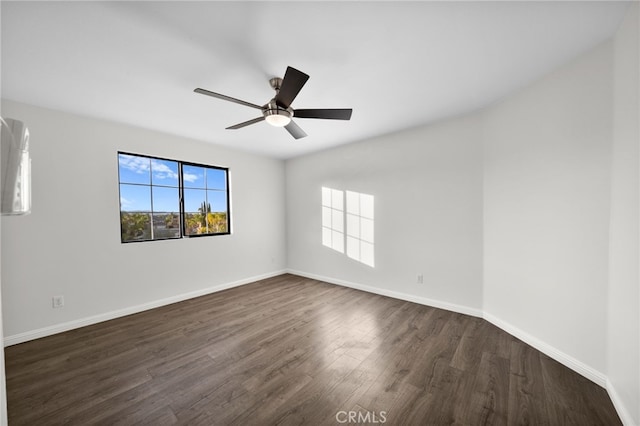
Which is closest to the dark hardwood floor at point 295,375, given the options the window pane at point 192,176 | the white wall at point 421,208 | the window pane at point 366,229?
the white wall at point 421,208

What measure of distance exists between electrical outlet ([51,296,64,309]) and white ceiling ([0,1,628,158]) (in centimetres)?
204

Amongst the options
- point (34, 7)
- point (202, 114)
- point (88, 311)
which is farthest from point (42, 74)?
point (88, 311)

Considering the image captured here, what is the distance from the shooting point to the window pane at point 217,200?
4078 millimetres

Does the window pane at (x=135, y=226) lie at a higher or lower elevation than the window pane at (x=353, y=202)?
lower

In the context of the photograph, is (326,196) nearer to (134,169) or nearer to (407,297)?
(407,297)

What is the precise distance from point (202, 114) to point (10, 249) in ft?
7.52

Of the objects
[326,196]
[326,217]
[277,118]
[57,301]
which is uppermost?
[277,118]

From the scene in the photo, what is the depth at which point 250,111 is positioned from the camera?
8.99ft

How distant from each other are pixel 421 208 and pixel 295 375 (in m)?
2.51

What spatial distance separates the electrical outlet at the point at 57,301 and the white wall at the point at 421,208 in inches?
136

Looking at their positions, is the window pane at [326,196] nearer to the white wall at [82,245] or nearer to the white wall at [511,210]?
the white wall at [511,210]

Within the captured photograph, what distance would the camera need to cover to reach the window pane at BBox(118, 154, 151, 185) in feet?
10.3

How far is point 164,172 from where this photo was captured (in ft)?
11.6

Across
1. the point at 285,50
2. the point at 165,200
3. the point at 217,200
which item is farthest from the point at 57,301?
the point at 285,50
